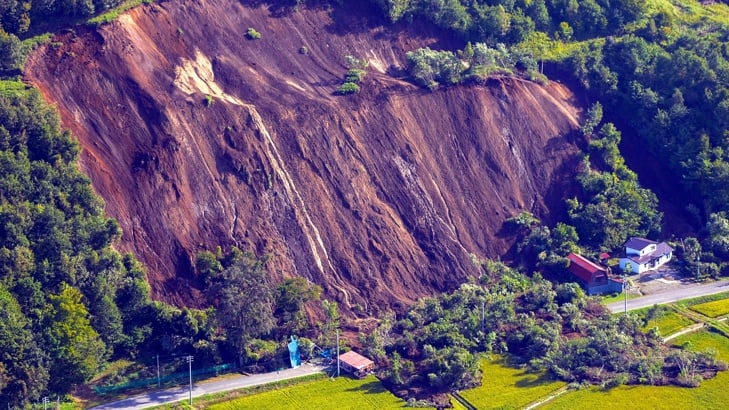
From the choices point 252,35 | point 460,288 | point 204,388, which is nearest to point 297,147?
point 252,35

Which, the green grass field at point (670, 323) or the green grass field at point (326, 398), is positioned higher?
the green grass field at point (670, 323)

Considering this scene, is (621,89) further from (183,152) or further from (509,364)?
(183,152)

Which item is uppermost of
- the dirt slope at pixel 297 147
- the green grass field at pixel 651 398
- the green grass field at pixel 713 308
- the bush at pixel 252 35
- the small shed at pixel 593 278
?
the bush at pixel 252 35

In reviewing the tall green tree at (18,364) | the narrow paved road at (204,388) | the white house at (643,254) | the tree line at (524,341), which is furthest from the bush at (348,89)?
the tall green tree at (18,364)

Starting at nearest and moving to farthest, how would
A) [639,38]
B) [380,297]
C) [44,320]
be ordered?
[44,320]
[380,297]
[639,38]

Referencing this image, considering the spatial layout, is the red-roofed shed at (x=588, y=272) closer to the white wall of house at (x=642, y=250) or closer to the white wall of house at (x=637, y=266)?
the white wall of house at (x=637, y=266)

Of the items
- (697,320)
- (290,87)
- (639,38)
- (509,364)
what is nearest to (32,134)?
(290,87)

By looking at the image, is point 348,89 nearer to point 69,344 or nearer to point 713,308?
point 69,344
